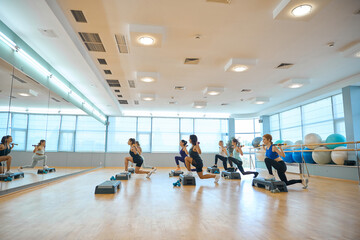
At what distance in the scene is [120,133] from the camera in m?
13.3

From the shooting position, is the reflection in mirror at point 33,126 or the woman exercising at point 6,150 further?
the reflection in mirror at point 33,126

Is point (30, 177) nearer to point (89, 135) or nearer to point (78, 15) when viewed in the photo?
point (78, 15)

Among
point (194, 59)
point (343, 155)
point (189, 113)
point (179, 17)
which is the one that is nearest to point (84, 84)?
point (194, 59)

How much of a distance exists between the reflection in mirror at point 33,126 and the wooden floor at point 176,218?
3.80ft

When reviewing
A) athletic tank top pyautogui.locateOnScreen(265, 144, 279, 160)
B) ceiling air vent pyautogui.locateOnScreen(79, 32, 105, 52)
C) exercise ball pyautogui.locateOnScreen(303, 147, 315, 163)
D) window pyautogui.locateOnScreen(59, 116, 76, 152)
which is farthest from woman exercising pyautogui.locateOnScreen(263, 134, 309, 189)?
window pyautogui.locateOnScreen(59, 116, 76, 152)

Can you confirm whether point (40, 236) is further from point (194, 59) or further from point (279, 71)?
point (279, 71)

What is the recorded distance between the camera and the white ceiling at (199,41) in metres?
3.62

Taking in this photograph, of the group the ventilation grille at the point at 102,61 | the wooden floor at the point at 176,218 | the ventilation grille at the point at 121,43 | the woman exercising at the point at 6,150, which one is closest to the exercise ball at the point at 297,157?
the wooden floor at the point at 176,218

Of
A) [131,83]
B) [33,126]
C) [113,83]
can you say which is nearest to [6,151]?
[33,126]

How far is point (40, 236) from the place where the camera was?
6.27 feet

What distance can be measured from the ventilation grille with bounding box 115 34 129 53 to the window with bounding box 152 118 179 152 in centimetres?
858

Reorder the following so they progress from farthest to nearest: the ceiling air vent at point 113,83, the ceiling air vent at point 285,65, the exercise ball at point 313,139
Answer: the exercise ball at point 313,139 → the ceiling air vent at point 113,83 → the ceiling air vent at point 285,65

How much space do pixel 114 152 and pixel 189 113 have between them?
16.2 ft

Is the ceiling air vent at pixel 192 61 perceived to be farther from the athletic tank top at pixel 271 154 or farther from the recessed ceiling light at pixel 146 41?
the athletic tank top at pixel 271 154
